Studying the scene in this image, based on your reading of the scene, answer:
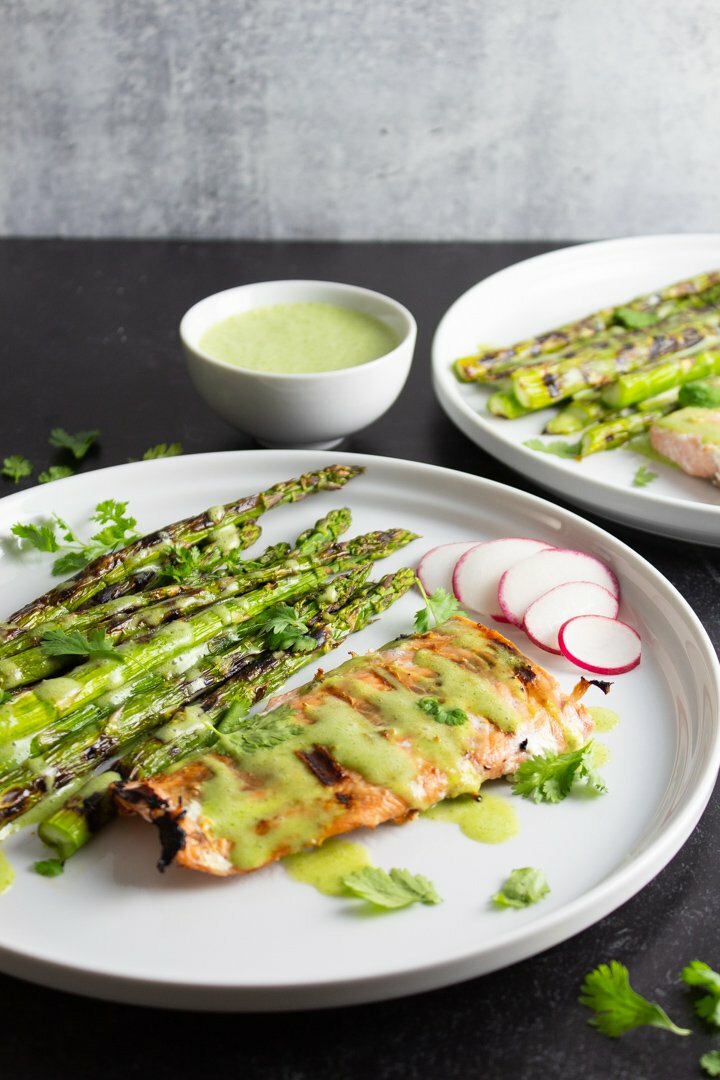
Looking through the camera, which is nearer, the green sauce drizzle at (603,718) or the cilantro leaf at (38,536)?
the green sauce drizzle at (603,718)

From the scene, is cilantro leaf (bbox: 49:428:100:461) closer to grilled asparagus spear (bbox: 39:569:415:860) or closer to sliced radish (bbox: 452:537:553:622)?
grilled asparagus spear (bbox: 39:569:415:860)

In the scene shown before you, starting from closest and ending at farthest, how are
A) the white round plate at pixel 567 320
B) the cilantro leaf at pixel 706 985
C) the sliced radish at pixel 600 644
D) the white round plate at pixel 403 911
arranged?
the white round plate at pixel 403 911, the cilantro leaf at pixel 706 985, the sliced radish at pixel 600 644, the white round plate at pixel 567 320

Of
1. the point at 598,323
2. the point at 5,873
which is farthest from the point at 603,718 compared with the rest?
the point at 598,323

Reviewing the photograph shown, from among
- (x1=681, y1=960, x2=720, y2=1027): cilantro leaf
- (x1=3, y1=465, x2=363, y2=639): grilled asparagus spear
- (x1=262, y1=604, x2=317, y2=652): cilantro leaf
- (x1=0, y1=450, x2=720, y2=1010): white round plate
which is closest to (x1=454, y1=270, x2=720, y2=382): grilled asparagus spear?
(x1=3, y1=465, x2=363, y2=639): grilled asparagus spear

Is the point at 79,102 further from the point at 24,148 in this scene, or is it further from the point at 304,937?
the point at 304,937

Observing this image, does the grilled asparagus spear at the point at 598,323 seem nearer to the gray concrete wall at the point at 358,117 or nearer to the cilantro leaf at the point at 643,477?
the cilantro leaf at the point at 643,477

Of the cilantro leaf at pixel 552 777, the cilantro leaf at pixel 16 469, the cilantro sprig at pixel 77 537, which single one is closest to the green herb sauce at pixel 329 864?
the cilantro leaf at pixel 552 777
